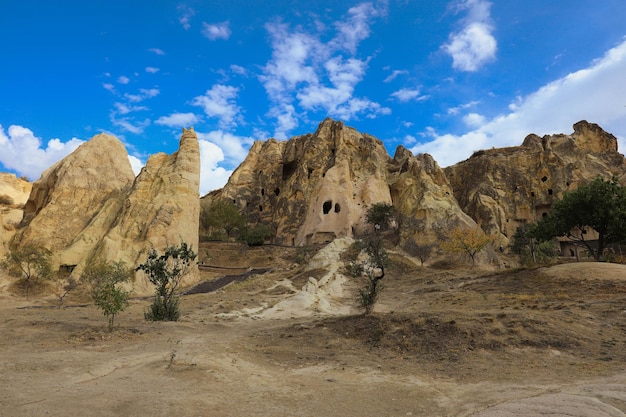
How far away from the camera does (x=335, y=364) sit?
878 cm

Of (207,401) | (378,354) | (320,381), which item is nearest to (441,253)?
(378,354)

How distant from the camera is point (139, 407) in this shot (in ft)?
17.8

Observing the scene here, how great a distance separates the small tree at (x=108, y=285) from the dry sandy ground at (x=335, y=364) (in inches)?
27.5

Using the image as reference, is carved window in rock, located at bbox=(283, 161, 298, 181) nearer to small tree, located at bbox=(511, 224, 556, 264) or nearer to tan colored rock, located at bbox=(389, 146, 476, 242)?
tan colored rock, located at bbox=(389, 146, 476, 242)

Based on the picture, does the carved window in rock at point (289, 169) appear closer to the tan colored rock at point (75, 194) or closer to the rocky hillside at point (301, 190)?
the rocky hillside at point (301, 190)

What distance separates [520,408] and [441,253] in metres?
30.9

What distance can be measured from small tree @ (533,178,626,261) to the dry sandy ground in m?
7.17

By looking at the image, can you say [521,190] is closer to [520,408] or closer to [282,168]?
[282,168]

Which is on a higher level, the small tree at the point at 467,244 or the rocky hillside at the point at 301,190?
the rocky hillside at the point at 301,190

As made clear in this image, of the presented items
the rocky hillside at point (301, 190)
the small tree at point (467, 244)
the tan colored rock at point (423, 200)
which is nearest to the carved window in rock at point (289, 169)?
the rocky hillside at point (301, 190)

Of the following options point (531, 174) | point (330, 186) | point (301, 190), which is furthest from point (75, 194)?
point (531, 174)

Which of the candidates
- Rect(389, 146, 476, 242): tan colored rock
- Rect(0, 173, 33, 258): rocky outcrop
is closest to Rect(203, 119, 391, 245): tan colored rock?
Rect(389, 146, 476, 242): tan colored rock

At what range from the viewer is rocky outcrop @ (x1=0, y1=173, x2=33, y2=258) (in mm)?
31703

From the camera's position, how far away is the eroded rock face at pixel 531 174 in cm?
5541
